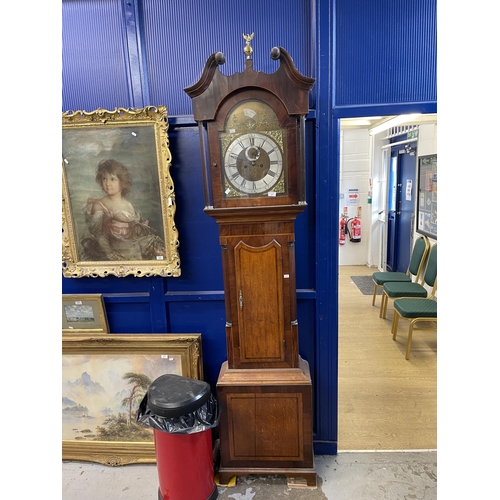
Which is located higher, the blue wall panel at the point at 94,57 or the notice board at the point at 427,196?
the blue wall panel at the point at 94,57

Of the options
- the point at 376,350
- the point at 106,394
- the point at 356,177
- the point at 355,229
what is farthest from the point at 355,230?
the point at 106,394

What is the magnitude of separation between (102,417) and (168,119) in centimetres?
183

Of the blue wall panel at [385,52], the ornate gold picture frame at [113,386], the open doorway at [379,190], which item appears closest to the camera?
Answer: the blue wall panel at [385,52]

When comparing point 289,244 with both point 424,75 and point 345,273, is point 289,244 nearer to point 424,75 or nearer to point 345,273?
point 424,75

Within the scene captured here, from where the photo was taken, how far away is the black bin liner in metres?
1.61

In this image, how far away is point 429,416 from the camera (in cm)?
235

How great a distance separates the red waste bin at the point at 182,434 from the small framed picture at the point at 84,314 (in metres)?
0.58

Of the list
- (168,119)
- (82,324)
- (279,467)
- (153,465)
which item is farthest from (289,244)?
(153,465)

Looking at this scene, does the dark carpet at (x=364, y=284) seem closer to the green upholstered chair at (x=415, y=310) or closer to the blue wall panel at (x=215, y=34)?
the green upholstered chair at (x=415, y=310)

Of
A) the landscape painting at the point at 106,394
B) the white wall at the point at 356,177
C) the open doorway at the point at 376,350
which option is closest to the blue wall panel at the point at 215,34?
the open doorway at the point at 376,350

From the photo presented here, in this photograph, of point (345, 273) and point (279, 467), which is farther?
point (345, 273)

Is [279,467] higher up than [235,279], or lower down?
lower down

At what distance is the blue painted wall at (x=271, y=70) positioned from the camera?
1.73 meters

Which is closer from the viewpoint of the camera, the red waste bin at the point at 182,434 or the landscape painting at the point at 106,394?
the red waste bin at the point at 182,434
